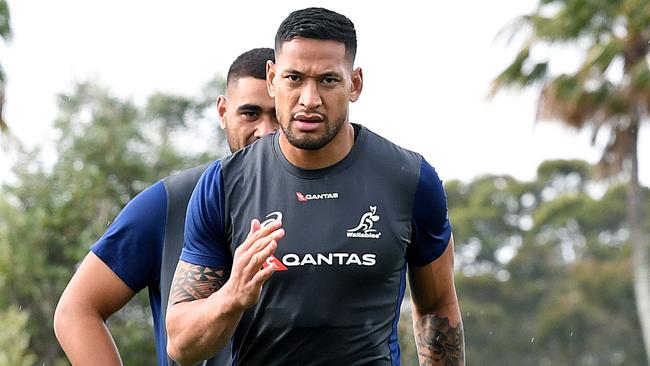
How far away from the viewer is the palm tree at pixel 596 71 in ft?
88.0

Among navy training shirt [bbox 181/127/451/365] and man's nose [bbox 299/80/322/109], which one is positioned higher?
man's nose [bbox 299/80/322/109]

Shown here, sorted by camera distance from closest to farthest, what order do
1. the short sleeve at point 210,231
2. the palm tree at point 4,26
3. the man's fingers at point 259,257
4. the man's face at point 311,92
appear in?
the man's fingers at point 259,257 → the man's face at point 311,92 → the short sleeve at point 210,231 → the palm tree at point 4,26

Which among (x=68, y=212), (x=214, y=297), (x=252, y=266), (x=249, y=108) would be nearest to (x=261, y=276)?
(x=252, y=266)

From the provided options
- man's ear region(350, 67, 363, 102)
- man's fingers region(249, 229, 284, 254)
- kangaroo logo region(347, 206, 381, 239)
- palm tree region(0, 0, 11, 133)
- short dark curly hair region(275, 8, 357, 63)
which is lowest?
palm tree region(0, 0, 11, 133)

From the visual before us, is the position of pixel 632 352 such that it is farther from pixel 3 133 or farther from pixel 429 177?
pixel 429 177

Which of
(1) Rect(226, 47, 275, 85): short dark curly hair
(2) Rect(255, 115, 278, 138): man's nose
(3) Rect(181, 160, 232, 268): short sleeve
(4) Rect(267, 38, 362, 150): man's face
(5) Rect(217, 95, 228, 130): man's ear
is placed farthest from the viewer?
(5) Rect(217, 95, 228, 130): man's ear

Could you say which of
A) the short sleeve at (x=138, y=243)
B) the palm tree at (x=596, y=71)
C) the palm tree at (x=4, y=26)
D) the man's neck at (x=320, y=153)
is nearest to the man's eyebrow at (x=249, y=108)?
the short sleeve at (x=138, y=243)

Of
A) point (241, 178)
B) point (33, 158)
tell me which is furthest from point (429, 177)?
point (33, 158)

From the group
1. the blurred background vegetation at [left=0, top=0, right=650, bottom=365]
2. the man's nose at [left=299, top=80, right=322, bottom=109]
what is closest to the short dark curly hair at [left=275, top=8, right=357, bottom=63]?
the man's nose at [left=299, top=80, right=322, bottom=109]

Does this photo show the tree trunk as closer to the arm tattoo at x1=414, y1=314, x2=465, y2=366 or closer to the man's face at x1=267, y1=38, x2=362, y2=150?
the arm tattoo at x1=414, y1=314, x2=465, y2=366

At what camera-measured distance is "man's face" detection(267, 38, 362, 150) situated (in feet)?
14.7

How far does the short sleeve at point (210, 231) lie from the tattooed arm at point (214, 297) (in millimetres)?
31

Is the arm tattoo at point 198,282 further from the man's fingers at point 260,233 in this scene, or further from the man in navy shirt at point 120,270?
the man in navy shirt at point 120,270

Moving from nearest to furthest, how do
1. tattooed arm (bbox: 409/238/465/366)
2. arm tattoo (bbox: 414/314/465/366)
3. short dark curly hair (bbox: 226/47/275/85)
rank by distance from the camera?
tattooed arm (bbox: 409/238/465/366) < arm tattoo (bbox: 414/314/465/366) < short dark curly hair (bbox: 226/47/275/85)
